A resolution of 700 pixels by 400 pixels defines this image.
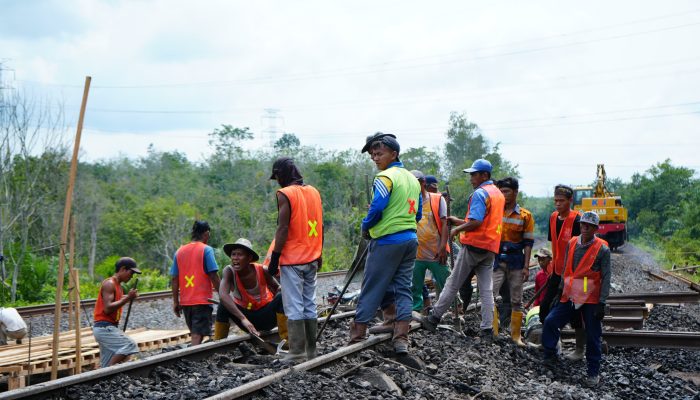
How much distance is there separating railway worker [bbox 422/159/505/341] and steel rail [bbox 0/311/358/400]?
6.70 feet

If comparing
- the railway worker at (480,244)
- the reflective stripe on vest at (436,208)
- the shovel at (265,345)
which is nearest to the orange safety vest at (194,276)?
the shovel at (265,345)

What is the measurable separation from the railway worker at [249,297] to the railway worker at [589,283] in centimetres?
315

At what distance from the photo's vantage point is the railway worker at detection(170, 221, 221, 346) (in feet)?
25.0

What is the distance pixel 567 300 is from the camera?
24.4 feet

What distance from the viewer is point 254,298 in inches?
283

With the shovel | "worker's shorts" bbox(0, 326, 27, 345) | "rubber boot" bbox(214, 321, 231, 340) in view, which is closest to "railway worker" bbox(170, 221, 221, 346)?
"rubber boot" bbox(214, 321, 231, 340)

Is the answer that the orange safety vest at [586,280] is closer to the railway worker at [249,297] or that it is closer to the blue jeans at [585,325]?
the blue jeans at [585,325]

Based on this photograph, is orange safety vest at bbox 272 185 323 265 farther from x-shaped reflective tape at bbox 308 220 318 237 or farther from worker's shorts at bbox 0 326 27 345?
worker's shorts at bbox 0 326 27 345

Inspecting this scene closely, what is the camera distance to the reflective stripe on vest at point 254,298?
715 cm

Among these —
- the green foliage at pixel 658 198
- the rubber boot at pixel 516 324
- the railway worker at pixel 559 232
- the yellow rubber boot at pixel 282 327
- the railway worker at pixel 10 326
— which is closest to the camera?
the yellow rubber boot at pixel 282 327

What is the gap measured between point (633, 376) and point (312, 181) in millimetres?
40107

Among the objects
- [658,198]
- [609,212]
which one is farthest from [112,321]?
[658,198]

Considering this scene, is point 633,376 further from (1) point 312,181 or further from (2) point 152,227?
(1) point 312,181

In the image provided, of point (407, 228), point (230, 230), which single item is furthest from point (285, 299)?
point (230, 230)
